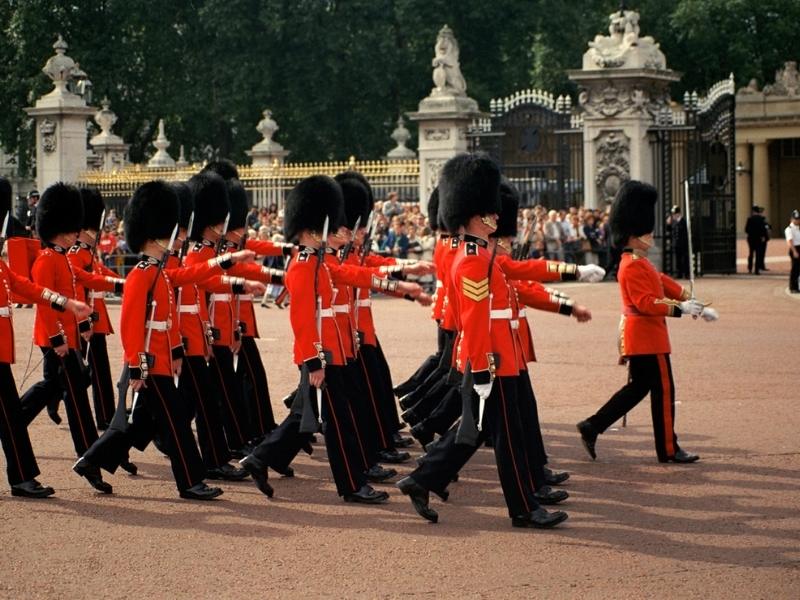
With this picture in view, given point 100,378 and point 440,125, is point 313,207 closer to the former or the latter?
point 100,378

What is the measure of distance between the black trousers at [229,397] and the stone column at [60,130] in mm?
19066

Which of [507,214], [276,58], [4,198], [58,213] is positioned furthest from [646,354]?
[276,58]

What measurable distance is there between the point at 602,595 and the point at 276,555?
4.60 feet

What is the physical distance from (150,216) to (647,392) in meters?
2.74

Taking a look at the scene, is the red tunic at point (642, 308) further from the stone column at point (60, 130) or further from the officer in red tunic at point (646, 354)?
the stone column at point (60, 130)

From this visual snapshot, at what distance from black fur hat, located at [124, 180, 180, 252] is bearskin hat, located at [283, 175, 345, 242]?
1.89 feet

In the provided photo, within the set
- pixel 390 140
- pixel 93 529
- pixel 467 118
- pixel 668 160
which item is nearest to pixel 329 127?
pixel 390 140

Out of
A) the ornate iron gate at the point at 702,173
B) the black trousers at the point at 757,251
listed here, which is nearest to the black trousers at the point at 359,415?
the ornate iron gate at the point at 702,173

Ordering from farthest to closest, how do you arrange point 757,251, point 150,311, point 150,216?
point 757,251, point 150,216, point 150,311

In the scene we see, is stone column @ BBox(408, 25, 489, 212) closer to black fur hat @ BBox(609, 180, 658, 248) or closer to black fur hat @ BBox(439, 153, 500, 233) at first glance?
black fur hat @ BBox(609, 180, 658, 248)

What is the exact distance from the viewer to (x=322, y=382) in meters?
7.55

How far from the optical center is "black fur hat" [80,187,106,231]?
392 inches

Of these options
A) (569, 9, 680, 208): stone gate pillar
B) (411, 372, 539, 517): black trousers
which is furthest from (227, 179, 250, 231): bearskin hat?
(569, 9, 680, 208): stone gate pillar

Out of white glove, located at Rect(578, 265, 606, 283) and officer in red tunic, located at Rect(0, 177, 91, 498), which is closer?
white glove, located at Rect(578, 265, 606, 283)
